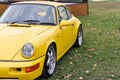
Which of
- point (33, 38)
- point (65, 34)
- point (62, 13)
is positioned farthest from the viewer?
point (62, 13)

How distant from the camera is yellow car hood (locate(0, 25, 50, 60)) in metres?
5.51

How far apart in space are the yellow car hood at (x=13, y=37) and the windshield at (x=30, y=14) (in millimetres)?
365

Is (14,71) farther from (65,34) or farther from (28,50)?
(65,34)

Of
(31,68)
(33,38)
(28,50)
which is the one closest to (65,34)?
(33,38)

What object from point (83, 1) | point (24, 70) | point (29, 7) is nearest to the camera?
point (24, 70)

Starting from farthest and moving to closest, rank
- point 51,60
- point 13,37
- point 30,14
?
point 30,14 → point 51,60 → point 13,37

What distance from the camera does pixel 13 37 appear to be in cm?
593

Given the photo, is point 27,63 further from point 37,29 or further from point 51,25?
point 51,25

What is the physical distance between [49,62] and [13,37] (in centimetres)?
85

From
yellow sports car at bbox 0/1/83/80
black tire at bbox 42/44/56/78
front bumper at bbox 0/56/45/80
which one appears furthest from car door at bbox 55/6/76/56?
front bumper at bbox 0/56/45/80

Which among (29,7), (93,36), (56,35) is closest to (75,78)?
(56,35)

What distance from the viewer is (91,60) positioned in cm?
743

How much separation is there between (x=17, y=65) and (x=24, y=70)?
14cm

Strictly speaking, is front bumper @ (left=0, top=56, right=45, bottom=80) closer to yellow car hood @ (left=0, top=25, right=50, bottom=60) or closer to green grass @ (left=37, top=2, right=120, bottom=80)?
yellow car hood @ (left=0, top=25, right=50, bottom=60)
